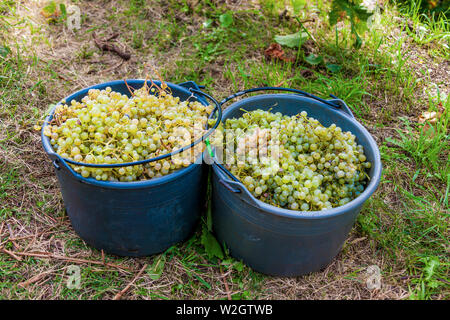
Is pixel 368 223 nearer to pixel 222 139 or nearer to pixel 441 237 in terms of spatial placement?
pixel 441 237

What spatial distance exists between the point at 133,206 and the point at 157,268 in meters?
0.44

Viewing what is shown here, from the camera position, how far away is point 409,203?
8.57ft

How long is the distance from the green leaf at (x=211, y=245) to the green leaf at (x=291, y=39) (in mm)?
1939

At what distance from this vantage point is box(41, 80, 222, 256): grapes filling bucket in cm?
193

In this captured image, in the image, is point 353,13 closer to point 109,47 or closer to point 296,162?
point 296,162

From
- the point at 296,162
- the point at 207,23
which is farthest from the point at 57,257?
the point at 207,23

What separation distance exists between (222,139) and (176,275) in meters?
0.78

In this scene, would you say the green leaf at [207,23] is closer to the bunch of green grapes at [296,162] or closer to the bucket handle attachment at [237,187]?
the bunch of green grapes at [296,162]

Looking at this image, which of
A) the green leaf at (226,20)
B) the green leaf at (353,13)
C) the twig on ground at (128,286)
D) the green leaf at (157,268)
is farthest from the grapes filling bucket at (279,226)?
the green leaf at (226,20)

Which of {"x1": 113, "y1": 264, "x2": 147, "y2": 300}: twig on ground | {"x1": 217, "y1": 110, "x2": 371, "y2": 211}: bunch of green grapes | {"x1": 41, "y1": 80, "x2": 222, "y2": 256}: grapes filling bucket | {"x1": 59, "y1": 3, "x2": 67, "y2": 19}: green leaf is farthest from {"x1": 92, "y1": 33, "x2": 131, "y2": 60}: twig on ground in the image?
{"x1": 113, "y1": 264, "x2": 147, "y2": 300}: twig on ground

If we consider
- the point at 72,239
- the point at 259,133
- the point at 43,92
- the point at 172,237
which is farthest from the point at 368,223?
the point at 43,92

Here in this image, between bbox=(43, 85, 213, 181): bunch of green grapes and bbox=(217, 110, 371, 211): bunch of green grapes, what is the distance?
244 millimetres

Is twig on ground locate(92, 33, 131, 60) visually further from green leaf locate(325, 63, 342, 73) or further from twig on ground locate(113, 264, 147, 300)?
twig on ground locate(113, 264, 147, 300)

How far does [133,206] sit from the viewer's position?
2.00 meters
